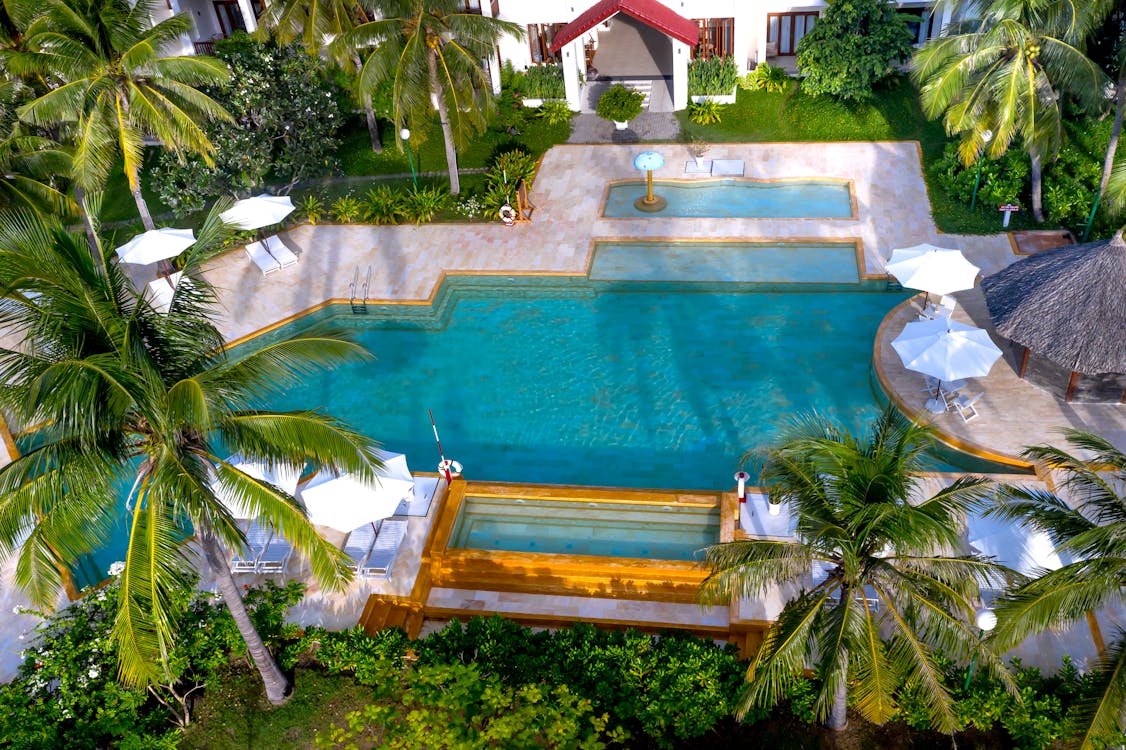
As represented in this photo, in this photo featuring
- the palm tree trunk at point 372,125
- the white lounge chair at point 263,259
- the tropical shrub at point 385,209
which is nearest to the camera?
the white lounge chair at point 263,259

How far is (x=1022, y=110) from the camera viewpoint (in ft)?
71.1

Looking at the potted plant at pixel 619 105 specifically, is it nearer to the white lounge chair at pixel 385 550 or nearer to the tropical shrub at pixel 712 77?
the tropical shrub at pixel 712 77

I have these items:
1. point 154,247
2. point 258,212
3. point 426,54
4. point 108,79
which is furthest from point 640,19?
point 154,247

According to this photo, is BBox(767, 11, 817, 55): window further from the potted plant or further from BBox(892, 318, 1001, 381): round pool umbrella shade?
BBox(892, 318, 1001, 381): round pool umbrella shade

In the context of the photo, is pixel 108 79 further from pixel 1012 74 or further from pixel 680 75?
pixel 1012 74

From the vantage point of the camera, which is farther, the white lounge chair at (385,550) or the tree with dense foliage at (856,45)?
the tree with dense foliage at (856,45)

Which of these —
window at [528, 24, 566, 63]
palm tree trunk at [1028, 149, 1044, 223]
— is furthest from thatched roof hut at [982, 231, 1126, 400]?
window at [528, 24, 566, 63]

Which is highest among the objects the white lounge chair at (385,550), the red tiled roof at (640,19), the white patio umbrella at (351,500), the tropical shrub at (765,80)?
the red tiled roof at (640,19)

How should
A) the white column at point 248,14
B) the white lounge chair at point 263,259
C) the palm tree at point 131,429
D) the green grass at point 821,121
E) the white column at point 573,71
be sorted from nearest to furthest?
the palm tree at point 131,429 → the white lounge chair at point 263,259 → the green grass at point 821,121 → the white column at point 573,71 → the white column at point 248,14

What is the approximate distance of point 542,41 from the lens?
33781mm

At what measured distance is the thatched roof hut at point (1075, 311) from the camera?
17828mm

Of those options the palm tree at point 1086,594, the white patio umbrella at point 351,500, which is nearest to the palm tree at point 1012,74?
the palm tree at point 1086,594

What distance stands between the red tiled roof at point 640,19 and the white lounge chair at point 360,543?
19209 mm

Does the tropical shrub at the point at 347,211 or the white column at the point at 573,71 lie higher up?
the white column at the point at 573,71
